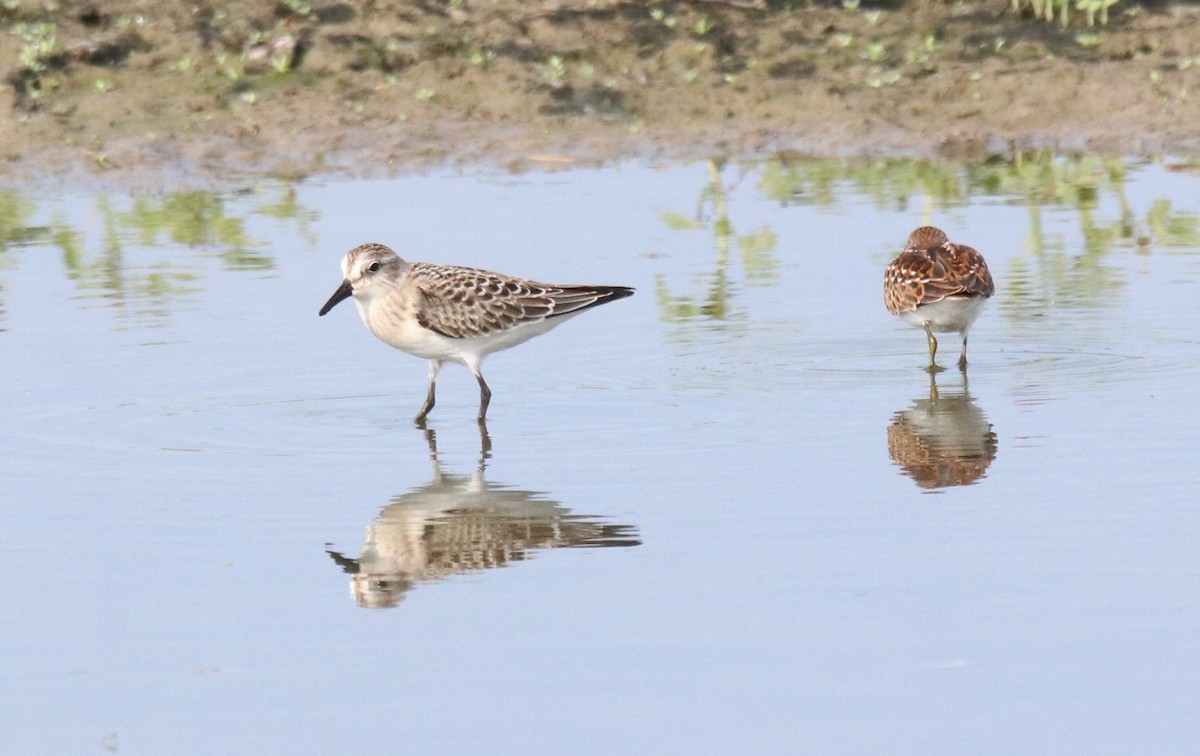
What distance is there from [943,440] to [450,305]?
10.4ft

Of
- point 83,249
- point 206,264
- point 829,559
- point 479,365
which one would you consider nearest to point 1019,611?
point 829,559

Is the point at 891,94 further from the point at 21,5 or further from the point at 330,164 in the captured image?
the point at 21,5

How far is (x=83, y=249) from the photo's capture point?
52.9 feet

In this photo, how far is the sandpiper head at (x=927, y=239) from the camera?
13.3m

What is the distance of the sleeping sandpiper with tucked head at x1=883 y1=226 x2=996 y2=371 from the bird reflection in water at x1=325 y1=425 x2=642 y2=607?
160 inches

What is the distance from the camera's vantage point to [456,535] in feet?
27.9

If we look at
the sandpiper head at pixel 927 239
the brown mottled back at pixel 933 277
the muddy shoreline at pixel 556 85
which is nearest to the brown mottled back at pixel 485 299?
the brown mottled back at pixel 933 277

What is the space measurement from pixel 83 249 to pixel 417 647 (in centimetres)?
1002

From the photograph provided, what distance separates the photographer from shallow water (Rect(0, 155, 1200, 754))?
6402mm

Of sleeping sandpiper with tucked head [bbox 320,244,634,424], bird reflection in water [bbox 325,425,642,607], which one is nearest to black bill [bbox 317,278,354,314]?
sleeping sandpiper with tucked head [bbox 320,244,634,424]

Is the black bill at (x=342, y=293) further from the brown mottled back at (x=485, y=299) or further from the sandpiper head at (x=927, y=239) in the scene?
the sandpiper head at (x=927, y=239)

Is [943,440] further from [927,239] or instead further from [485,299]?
[927,239]

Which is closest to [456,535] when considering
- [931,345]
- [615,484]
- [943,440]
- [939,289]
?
[615,484]

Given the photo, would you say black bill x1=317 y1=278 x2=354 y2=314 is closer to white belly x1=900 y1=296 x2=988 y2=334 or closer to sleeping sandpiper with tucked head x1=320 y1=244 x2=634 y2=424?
sleeping sandpiper with tucked head x1=320 y1=244 x2=634 y2=424
